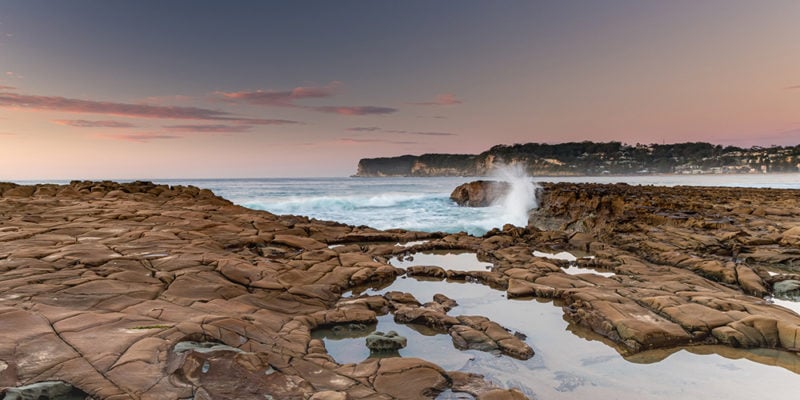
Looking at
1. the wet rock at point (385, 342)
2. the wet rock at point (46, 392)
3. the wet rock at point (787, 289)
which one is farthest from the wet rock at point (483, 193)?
the wet rock at point (46, 392)

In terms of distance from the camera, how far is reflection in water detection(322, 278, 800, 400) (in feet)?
16.8

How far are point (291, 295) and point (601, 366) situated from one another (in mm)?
5816

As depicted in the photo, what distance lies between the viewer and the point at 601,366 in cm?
577

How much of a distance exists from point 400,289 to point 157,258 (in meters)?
5.75

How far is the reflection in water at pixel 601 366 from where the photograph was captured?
5.11 m

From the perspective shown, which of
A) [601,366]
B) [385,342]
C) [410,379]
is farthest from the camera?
[385,342]

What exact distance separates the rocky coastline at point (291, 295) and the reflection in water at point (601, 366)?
25cm

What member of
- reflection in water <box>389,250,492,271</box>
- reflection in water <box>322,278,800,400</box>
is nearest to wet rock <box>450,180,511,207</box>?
reflection in water <box>389,250,492,271</box>

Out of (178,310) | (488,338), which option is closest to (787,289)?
(488,338)

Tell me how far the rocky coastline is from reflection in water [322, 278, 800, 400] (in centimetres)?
25

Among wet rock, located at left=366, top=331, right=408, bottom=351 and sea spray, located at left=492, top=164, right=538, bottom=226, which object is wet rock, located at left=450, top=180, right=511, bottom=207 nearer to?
sea spray, located at left=492, top=164, right=538, bottom=226

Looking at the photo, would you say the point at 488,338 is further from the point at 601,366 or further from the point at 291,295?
the point at 291,295

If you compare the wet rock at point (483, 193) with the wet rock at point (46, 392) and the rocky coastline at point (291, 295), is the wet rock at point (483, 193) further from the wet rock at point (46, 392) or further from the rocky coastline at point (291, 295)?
the wet rock at point (46, 392)

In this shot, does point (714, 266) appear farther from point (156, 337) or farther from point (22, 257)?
point (22, 257)
